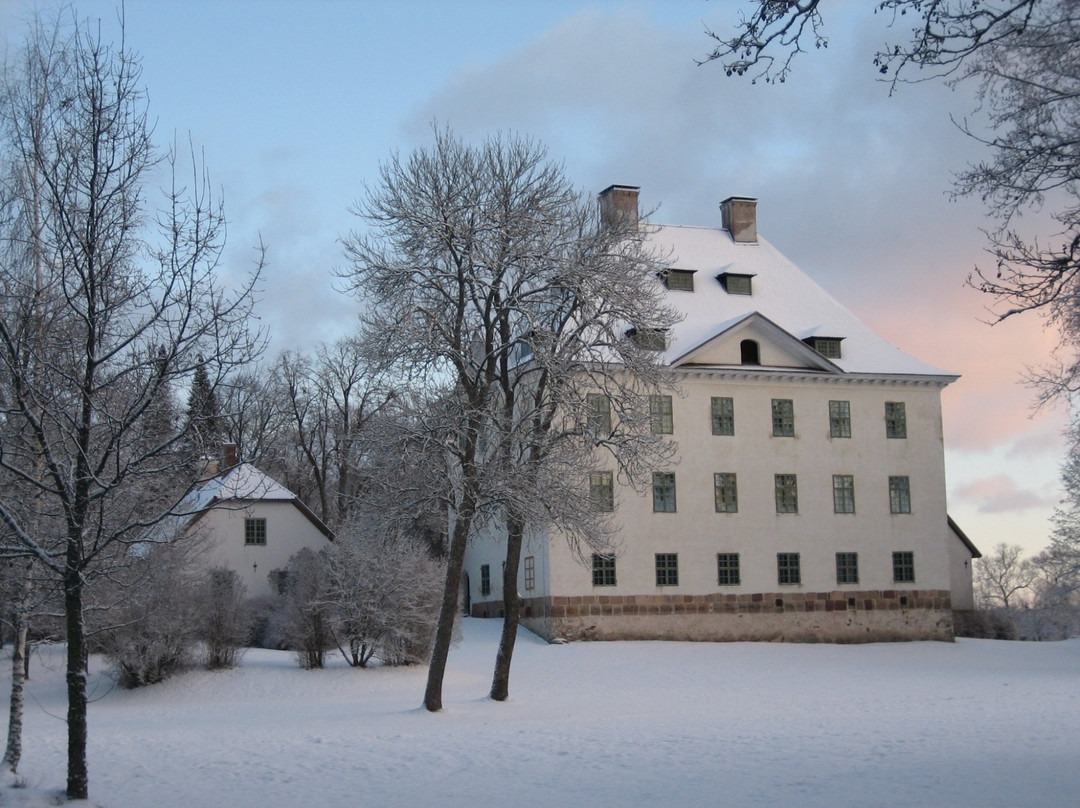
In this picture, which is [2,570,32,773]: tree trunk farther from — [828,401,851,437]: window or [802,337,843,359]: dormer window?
[802,337,843,359]: dormer window

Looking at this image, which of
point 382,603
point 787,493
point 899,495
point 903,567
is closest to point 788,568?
point 787,493

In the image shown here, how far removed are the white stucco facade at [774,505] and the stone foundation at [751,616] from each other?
46 millimetres

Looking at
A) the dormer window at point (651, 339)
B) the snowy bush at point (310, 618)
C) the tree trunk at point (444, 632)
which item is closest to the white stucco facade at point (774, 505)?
the snowy bush at point (310, 618)

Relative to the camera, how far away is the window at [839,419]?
38.9m

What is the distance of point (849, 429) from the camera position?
3903cm

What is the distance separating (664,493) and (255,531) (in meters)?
15.6

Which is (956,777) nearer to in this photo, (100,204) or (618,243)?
(100,204)

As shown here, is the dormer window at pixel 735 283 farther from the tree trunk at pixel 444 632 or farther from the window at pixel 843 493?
the tree trunk at pixel 444 632

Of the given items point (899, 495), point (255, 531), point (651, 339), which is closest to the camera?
point (651, 339)

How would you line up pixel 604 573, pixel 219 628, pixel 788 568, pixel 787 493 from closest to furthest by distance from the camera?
pixel 219 628, pixel 604 573, pixel 788 568, pixel 787 493

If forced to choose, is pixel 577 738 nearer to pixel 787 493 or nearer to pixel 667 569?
pixel 667 569

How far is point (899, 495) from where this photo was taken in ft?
130

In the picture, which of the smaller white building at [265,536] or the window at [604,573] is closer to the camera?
the window at [604,573]

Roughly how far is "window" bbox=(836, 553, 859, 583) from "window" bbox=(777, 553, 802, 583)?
4.97 feet
